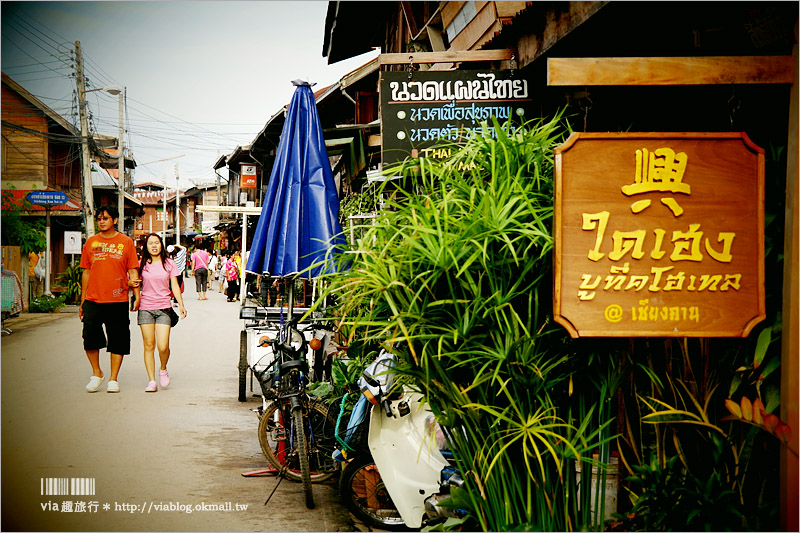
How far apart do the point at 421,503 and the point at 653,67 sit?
2881 mm

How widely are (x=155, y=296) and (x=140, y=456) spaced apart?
290cm

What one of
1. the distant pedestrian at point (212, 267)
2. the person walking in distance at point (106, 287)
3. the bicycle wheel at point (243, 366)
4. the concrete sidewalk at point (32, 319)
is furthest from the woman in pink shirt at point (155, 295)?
the distant pedestrian at point (212, 267)

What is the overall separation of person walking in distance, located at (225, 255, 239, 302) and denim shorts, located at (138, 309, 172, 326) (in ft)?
53.5

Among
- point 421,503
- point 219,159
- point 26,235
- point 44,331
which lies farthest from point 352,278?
point 219,159

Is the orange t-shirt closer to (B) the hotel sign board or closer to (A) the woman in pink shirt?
(A) the woman in pink shirt

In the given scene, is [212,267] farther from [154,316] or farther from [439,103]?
[439,103]

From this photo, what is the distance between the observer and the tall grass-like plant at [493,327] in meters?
3.22

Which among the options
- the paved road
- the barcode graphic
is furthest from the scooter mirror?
the barcode graphic

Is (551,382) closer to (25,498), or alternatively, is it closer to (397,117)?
(397,117)

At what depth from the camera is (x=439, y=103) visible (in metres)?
5.40

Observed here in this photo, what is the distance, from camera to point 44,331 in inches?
597

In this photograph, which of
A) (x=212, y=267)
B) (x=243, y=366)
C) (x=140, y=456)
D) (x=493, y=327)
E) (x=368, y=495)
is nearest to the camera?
(x=493, y=327)

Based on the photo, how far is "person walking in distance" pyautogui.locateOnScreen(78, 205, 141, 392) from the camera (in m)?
8.33

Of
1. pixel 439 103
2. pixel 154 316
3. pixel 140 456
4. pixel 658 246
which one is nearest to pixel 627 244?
pixel 658 246
